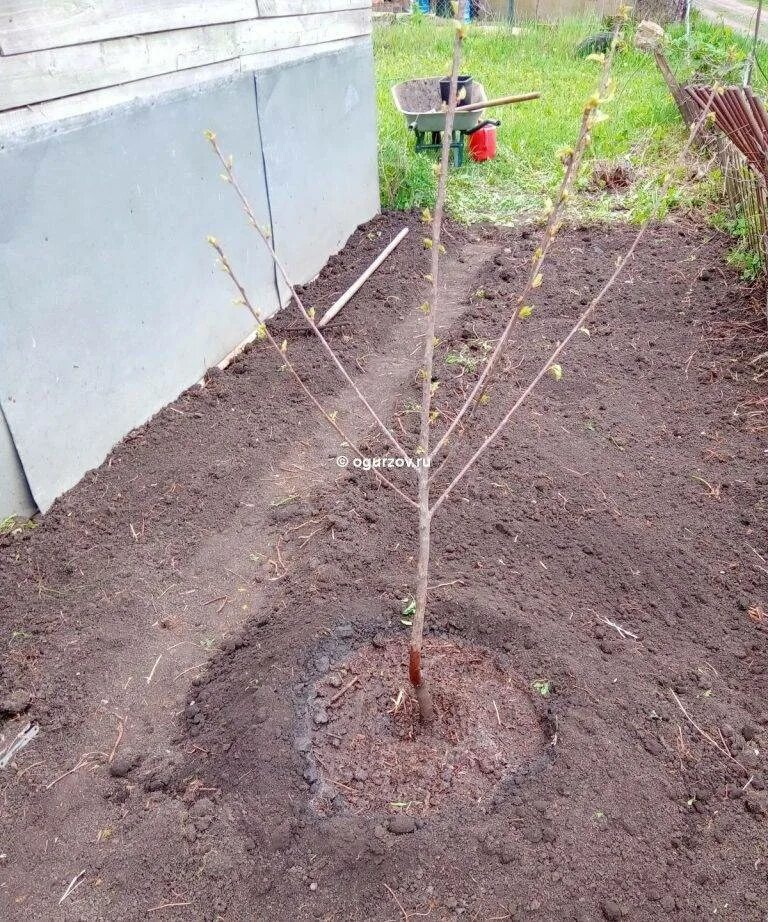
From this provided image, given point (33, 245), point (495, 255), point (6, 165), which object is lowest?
point (495, 255)

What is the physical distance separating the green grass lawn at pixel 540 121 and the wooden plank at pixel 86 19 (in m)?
2.32

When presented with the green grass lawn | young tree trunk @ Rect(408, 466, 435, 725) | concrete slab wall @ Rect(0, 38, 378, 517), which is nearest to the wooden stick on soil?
concrete slab wall @ Rect(0, 38, 378, 517)

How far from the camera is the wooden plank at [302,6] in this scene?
4.57 meters

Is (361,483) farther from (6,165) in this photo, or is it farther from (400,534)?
(6,165)

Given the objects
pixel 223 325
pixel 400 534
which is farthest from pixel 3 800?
pixel 223 325

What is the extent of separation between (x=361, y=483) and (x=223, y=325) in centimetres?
168

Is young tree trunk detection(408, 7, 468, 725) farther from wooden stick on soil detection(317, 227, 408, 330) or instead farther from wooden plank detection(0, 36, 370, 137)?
wooden stick on soil detection(317, 227, 408, 330)

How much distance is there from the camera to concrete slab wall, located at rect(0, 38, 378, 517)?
9.72ft

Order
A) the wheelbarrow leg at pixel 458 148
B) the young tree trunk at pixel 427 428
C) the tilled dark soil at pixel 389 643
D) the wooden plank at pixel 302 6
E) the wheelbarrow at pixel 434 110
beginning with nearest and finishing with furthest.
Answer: the young tree trunk at pixel 427 428
the tilled dark soil at pixel 389 643
the wooden plank at pixel 302 6
the wheelbarrow at pixel 434 110
the wheelbarrow leg at pixel 458 148

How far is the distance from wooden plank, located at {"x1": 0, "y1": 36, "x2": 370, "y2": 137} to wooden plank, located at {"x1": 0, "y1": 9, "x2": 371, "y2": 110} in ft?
0.09

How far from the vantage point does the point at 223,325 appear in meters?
4.52

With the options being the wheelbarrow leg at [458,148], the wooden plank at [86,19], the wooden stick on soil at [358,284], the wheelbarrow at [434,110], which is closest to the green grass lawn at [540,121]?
the wheelbarrow leg at [458,148]

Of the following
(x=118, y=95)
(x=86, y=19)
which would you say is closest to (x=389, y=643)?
(x=118, y=95)

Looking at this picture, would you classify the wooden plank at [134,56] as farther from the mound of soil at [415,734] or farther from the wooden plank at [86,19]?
the mound of soil at [415,734]
